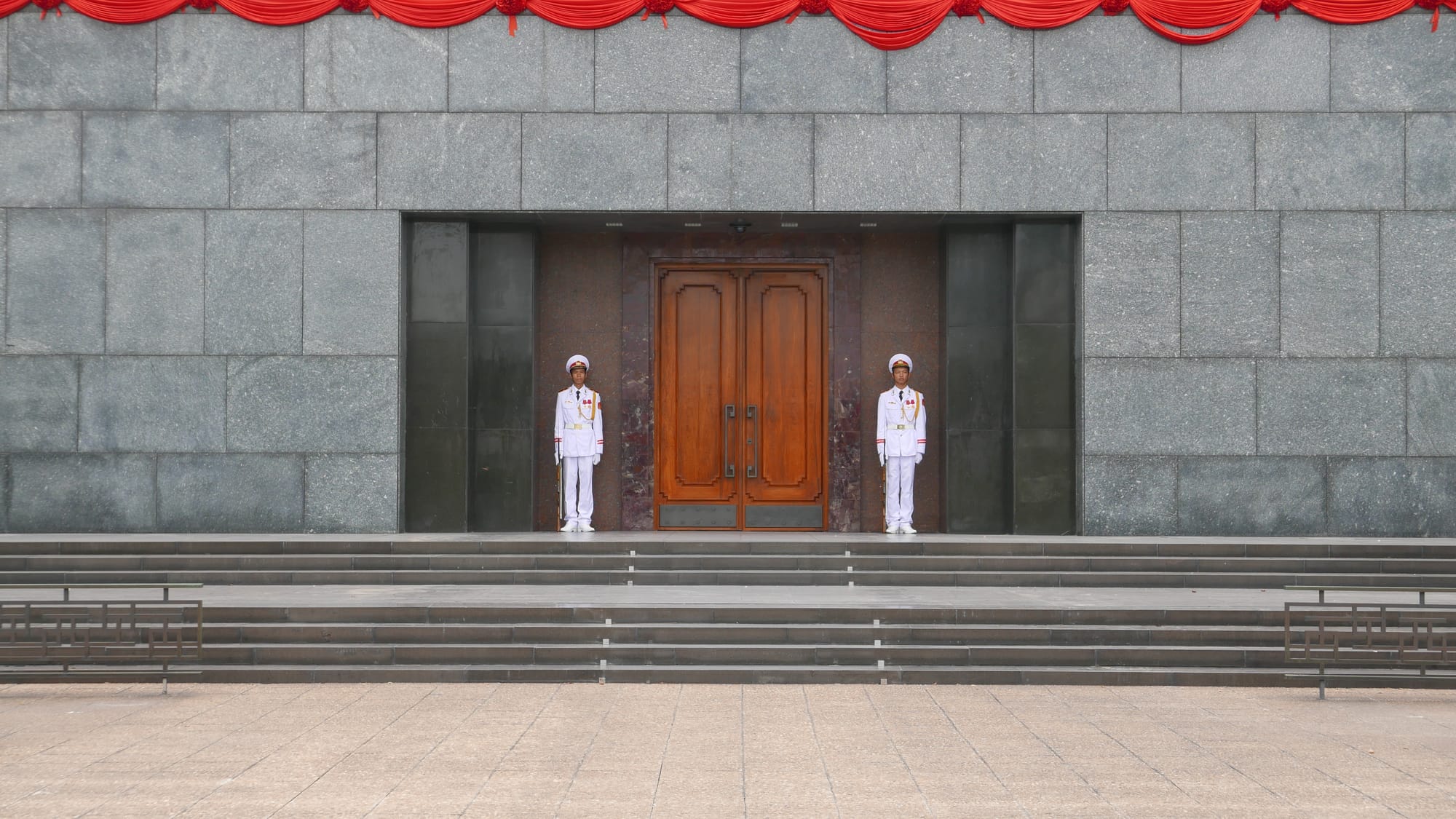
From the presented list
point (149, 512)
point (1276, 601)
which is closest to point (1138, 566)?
point (1276, 601)

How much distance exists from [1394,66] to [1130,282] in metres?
3.80

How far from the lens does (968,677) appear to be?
9.93m

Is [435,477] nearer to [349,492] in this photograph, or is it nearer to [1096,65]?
[349,492]

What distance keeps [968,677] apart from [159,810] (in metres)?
5.82

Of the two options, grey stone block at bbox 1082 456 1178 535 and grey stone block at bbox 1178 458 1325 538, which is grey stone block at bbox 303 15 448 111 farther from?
grey stone block at bbox 1178 458 1325 538

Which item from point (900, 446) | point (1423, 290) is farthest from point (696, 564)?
point (1423, 290)

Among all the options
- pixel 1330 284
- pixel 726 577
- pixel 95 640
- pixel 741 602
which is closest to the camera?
pixel 95 640

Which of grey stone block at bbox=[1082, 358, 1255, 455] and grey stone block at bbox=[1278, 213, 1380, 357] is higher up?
grey stone block at bbox=[1278, 213, 1380, 357]

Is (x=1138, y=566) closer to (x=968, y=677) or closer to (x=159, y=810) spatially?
(x=968, y=677)

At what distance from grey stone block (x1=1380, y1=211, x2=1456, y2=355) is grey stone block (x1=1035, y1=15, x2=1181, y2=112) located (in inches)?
132

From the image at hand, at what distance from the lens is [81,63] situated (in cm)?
1495

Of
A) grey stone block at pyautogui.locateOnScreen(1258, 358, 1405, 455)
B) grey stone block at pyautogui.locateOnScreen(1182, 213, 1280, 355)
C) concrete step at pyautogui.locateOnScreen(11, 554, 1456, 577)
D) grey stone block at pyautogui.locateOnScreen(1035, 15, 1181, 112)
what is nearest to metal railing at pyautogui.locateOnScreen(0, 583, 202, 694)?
concrete step at pyautogui.locateOnScreen(11, 554, 1456, 577)

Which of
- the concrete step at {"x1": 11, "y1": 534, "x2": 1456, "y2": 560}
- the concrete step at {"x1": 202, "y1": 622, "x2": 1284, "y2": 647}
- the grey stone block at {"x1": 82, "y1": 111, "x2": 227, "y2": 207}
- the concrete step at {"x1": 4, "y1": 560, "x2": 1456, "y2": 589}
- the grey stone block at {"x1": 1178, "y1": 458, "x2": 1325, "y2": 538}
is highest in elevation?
the grey stone block at {"x1": 82, "y1": 111, "x2": 227, "y2": 207}

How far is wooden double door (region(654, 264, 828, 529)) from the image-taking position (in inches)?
647
